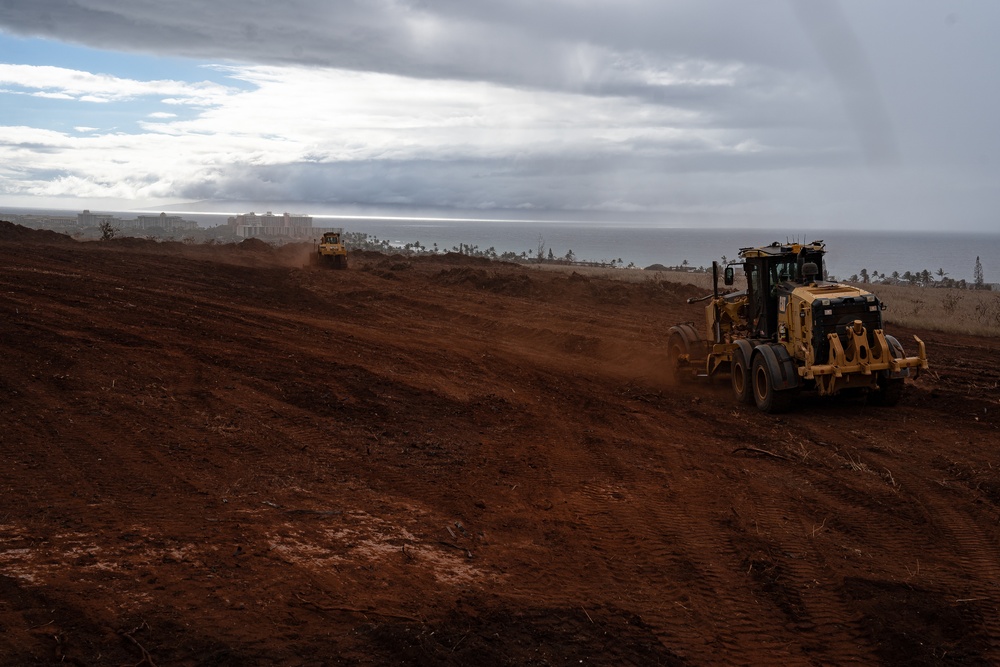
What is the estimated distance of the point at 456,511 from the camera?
330 inches

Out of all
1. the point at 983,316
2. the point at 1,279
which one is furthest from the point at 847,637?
the point at 983,316

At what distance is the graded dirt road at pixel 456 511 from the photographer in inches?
233

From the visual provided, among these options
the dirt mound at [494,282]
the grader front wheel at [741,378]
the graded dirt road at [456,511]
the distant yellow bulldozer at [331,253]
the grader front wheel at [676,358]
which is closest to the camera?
the graded dirt road at [456,511]

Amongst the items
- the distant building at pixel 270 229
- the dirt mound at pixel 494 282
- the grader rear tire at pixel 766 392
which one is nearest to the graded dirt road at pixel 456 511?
the grader rear tire at pixel 766 392

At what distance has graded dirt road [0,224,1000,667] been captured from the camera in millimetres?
5918

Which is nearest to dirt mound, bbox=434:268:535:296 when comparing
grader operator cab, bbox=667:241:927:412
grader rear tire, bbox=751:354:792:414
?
grader operator cab, bbox=667:241:927:412

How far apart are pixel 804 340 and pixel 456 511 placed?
6.92m

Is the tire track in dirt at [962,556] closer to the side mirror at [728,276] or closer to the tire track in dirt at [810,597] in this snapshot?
the tire track in dirt at [810,597]

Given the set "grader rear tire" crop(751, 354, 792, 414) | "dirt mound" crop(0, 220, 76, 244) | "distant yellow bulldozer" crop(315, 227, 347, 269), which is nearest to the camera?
"grader rear tire" crop(751, 354, 792, 414)

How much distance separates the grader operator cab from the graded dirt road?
0.53 metres

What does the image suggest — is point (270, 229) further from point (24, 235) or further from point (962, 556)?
point (962, 556)

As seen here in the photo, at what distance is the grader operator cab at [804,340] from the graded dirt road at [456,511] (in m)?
0.53

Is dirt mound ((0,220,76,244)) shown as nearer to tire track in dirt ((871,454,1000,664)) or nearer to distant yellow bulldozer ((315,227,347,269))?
distant yellow bulldozer ((315,227,347,269))

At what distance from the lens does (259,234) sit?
145625mm
